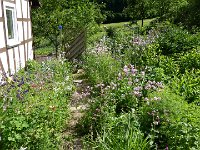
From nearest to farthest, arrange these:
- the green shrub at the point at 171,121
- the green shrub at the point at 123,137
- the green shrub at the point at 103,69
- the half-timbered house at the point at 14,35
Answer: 1. the green shrub at the point at 171,121
2. the green shrub at the point at 123,137
3. the green shrub at the point at 103,69
4. the half-timbered house at the point at 14,35

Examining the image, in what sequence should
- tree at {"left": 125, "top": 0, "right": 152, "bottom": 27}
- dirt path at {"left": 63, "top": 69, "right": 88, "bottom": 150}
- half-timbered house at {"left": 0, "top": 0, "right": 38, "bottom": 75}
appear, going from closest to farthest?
1. dirt path at {"left": 63, "top": 69, "right": 88, "bottom": 150}
2. half-timbered house at {"left": 0, "top": 0, "right": 38, "bottom": 75}
3. tree at {"left": 125, "top": 0, "right": 152, "bottom": 27}

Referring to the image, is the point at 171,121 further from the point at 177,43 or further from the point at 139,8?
the point at 139,8

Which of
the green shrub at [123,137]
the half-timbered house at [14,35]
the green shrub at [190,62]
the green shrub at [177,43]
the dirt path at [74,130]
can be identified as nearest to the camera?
the green shrub at [123,137]

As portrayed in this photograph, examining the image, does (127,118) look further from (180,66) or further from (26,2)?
(26,2)

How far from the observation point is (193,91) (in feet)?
15.0

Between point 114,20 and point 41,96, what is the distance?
41836 mm

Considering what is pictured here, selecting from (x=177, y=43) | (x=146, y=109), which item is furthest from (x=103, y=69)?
(x=146, y=109)

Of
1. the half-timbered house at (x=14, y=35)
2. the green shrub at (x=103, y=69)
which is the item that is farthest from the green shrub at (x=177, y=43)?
the half-timbered house at (x=14, y=35)

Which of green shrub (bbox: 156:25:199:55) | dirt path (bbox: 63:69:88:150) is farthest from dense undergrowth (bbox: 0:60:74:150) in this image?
green shrub (bbox: 156:25:199:55)

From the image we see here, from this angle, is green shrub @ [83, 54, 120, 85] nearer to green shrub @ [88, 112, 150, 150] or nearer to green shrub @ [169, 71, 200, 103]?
green shrub @ [169, 71, 200, 103]

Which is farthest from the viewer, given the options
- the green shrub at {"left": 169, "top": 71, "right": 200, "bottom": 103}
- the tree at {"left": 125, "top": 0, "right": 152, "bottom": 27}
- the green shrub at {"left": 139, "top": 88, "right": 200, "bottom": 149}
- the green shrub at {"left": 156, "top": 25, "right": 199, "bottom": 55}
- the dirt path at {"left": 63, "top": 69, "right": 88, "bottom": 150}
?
the tree at {"left": 125, "top": 0, "right": 152, "bottom": 27}

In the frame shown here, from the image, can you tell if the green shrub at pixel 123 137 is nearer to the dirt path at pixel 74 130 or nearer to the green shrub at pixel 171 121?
the green shrub at pixel 171 121

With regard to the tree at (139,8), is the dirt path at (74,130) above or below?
below

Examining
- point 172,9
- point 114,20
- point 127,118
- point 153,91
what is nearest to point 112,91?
point 153,91
